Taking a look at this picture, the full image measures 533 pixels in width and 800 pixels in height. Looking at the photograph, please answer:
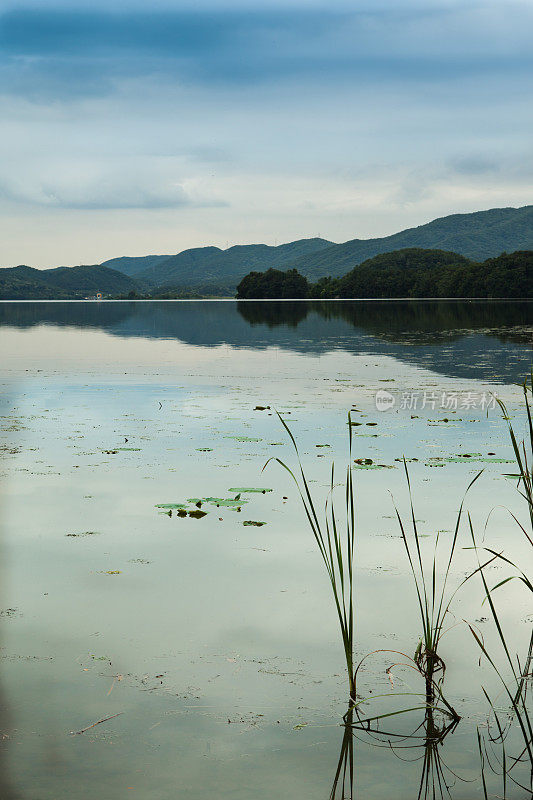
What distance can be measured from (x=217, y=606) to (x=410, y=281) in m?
128

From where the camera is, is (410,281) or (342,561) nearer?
(342,561)

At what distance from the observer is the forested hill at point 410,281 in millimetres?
109375

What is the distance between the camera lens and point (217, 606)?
4.80 m

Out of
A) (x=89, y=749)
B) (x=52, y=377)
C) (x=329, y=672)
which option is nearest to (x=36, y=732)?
(x=89, y=749)

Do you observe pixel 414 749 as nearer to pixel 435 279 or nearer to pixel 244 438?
pixel 244 438

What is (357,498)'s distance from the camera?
7.21 meters

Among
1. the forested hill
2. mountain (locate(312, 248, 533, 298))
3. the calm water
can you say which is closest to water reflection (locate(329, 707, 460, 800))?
the calm water

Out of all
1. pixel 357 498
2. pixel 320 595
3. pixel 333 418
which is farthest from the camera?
pixel 333 418

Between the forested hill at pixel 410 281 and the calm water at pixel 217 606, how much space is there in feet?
334

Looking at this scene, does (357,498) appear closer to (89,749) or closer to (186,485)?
(186,485)

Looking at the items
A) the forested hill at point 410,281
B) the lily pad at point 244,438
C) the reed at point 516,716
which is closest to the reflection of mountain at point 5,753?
the reed at point 516,716

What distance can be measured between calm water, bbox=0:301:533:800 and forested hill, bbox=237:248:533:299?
102m

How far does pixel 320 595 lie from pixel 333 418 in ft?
23.1

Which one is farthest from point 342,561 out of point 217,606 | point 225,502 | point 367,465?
point 367,465
